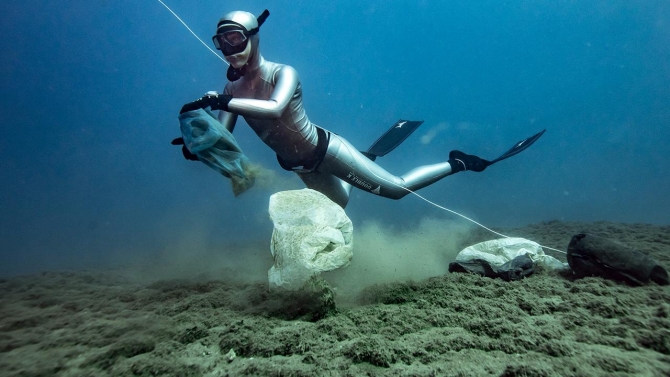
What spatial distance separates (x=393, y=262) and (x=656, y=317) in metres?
3.19

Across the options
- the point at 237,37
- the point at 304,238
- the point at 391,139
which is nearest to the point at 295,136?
the point at 237,37

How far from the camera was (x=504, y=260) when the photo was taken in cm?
365

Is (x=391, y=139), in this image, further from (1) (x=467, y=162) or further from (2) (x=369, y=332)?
(2) (x=369, y=332)

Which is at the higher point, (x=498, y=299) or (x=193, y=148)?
(x=193, y=148)

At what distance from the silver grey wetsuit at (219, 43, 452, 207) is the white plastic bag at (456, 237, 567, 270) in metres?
1.81

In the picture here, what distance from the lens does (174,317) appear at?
2.62m

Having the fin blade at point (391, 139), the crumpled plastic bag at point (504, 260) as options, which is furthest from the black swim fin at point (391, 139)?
the crumpled plastic bag at point (504, 260)

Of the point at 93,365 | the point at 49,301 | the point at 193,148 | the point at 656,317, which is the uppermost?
the point at 193,148

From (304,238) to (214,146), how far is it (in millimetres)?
1581

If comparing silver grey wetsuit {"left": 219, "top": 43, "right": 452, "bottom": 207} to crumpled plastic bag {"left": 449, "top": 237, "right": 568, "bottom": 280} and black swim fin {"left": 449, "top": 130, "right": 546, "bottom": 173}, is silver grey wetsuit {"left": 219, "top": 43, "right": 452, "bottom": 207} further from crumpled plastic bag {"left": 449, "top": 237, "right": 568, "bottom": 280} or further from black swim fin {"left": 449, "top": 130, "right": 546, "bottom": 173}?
crumpled plastic bag {"left": 449, "top": 237, "right": 568, "bottom": 280}

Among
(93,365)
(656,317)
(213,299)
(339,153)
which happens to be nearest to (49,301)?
(213,299)

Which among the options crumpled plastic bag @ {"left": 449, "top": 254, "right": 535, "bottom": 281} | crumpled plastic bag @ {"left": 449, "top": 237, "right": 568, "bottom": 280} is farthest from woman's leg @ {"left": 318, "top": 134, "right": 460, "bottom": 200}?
crumpled plastic bag @ {"left": 449, "top": 254, "right": 535, "bottom": 281}

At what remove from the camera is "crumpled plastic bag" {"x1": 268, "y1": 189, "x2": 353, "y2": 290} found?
315cm

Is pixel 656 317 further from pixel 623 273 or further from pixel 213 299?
pixel 213 299
